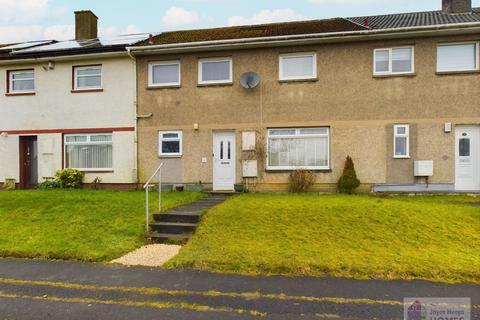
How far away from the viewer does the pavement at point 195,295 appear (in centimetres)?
406

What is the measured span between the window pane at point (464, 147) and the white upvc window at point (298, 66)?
5.39m

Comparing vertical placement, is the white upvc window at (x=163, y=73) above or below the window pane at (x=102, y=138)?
above

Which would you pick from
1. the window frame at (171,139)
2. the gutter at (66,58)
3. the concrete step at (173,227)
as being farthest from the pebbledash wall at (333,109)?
the concrete step at (173,227)

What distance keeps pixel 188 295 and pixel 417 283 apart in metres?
3.26

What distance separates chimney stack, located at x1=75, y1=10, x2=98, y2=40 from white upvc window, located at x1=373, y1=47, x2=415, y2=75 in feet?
44.2

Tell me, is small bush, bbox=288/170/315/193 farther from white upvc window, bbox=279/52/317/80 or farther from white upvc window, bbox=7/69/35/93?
white upvc window, bbox=7/69/35/93

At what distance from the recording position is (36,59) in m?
13.9

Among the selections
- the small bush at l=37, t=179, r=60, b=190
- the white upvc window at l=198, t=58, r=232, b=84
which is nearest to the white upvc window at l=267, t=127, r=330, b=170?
the white upvc window at l=198, t=58, r=232, b=84

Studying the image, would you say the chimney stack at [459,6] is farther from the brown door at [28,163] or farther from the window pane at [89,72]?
the brown door at [28,163]

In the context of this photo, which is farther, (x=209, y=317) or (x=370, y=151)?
(x=370, y=151)

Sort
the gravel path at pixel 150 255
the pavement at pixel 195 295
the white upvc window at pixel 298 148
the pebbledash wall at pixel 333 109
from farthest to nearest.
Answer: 1. the white upvc window at pixel 298 148
2. the pebbledash wall at pixel 333 109
3. the gravel path at pixel 150 255
4. the pavement at pixel 195 295

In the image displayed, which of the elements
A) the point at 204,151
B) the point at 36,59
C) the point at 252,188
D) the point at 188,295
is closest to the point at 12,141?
the point at 36,59

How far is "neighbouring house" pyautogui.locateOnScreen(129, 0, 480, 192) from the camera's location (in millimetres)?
11383

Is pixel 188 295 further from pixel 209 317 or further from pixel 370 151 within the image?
pixel 370 151
